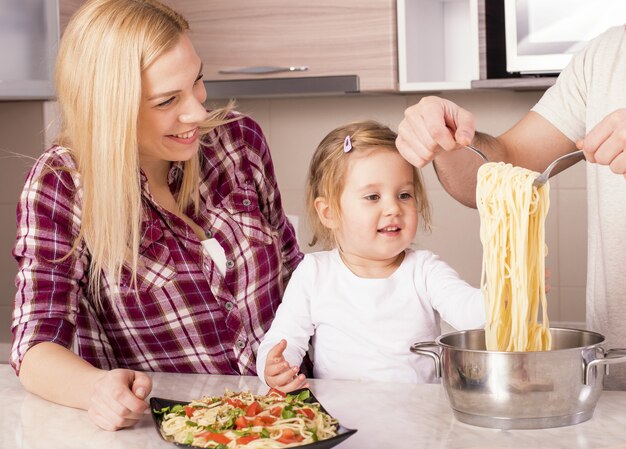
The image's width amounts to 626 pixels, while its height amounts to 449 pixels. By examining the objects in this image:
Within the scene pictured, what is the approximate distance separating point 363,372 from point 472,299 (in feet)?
0.78

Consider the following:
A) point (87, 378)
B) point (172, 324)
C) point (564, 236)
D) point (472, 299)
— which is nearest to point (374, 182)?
point (472, 299)

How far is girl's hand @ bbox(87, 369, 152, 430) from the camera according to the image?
4.15ft

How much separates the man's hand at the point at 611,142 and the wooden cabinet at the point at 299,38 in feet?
5.55

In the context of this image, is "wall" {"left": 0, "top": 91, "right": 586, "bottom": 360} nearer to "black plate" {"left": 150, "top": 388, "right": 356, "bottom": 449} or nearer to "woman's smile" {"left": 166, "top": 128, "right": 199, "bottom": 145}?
"woman's smile" {"left": 166, "top": 128, "right": 199, "bottom": 145}

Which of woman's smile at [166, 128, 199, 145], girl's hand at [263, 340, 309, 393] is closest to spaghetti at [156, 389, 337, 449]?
girl's hand at [263, 340, 309, 393]

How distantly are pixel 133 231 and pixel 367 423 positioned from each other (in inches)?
22.5

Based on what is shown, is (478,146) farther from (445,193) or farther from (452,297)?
(445,193)

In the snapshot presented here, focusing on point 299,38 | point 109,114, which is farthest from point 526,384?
point 299,38

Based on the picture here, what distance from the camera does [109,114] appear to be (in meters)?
1.59

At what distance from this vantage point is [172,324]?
1695 mm

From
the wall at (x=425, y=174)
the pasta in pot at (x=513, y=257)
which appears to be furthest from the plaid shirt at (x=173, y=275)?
the wall at (x=425, y=174)

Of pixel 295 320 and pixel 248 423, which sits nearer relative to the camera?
pixel 248 423

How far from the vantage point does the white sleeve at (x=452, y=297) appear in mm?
1561

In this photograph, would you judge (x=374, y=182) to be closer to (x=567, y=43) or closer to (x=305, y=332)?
(x=305, y=332)
